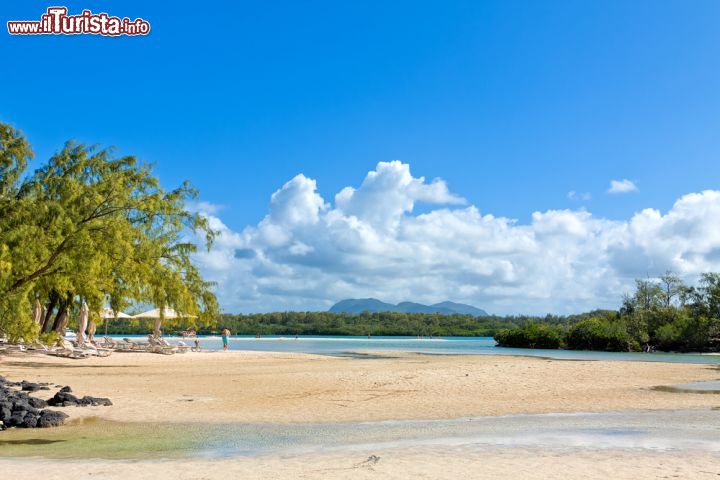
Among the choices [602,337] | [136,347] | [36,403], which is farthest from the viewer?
[602,337]

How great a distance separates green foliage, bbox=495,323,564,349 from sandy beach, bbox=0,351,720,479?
54.1 metres

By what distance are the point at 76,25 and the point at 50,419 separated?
56.7 ft

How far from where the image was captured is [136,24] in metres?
25.0

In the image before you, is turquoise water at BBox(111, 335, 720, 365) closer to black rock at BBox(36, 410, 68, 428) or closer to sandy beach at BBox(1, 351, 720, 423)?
sandy beach at BBox(1, 351, 720, 423)

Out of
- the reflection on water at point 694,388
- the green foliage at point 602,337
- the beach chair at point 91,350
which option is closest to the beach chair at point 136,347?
the beach chair at point 91,350

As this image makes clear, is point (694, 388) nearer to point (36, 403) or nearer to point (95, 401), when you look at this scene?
point (95, 401)

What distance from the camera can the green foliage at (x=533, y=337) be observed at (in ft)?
271

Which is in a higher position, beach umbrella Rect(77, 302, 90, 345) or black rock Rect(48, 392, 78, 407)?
beach umbrella Rect(77, 302, 90, 345)

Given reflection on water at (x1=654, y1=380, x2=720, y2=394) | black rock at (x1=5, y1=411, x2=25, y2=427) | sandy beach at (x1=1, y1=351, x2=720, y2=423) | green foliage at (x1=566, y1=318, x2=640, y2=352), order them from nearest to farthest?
black rock at (x1=5, y1=411, x2=25, y2=427) → sandy beach at (x1=1, y1=351, x2=720, y2=423) → reflection on water at (x1=654, y1=380, x2=720, y2=394) → green foliage at (x1=566, y1=318, x2=640, y2=352)

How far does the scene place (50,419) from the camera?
13242mm

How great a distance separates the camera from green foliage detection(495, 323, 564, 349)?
271 feet

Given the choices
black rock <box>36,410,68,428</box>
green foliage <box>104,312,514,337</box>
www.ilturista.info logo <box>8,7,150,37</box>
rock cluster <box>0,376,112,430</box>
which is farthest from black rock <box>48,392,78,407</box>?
green foliage <box>104,312,514,337</box>

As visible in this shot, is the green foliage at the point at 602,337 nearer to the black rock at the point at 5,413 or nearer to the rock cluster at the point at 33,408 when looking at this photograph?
the rock cluster at the point at 33,408

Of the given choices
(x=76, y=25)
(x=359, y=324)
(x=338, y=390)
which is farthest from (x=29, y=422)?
(x=359, y=324)
